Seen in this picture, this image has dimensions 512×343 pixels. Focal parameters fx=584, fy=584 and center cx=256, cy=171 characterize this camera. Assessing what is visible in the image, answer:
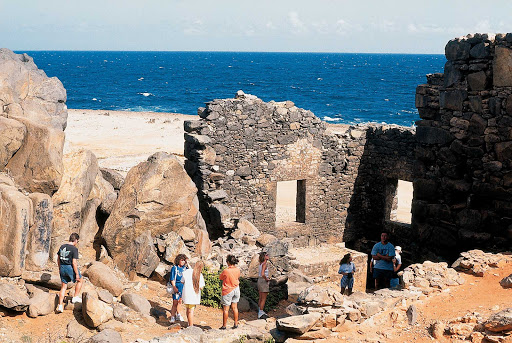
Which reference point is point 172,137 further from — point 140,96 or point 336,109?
point 140,96

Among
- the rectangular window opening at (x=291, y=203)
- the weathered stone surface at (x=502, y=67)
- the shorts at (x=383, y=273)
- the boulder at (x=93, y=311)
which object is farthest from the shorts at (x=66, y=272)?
the rectangular window opening at (x=291, y=203)

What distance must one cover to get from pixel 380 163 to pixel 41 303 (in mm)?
11163

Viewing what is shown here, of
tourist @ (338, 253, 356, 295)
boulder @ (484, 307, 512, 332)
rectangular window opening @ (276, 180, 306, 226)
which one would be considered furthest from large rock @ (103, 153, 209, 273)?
boulder @ (484, 307, 512, 332)

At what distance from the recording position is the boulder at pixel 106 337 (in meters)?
8.73

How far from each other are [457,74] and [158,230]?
23.5 ft

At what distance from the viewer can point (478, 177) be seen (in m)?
11.4

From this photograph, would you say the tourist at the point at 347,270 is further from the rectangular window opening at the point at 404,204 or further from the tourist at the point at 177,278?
the rectangular window opening at the point at 404,204

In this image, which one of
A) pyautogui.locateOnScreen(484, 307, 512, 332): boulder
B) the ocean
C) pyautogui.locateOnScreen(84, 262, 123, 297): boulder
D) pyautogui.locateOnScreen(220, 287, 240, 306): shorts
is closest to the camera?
pyautogui.locateOnScreen(484, 307, 512, 332): boulder

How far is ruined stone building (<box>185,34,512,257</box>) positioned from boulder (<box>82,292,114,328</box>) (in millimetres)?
5804

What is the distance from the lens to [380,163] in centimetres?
1778

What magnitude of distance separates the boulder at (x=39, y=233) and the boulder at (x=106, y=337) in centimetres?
263

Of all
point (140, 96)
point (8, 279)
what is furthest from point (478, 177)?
point (140, 96)

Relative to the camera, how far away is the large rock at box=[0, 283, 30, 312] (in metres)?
9.34

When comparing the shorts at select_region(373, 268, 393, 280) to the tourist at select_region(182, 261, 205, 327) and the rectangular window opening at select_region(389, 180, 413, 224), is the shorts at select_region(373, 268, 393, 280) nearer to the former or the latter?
the tourist at select_region(182, 261, 205, 327)
